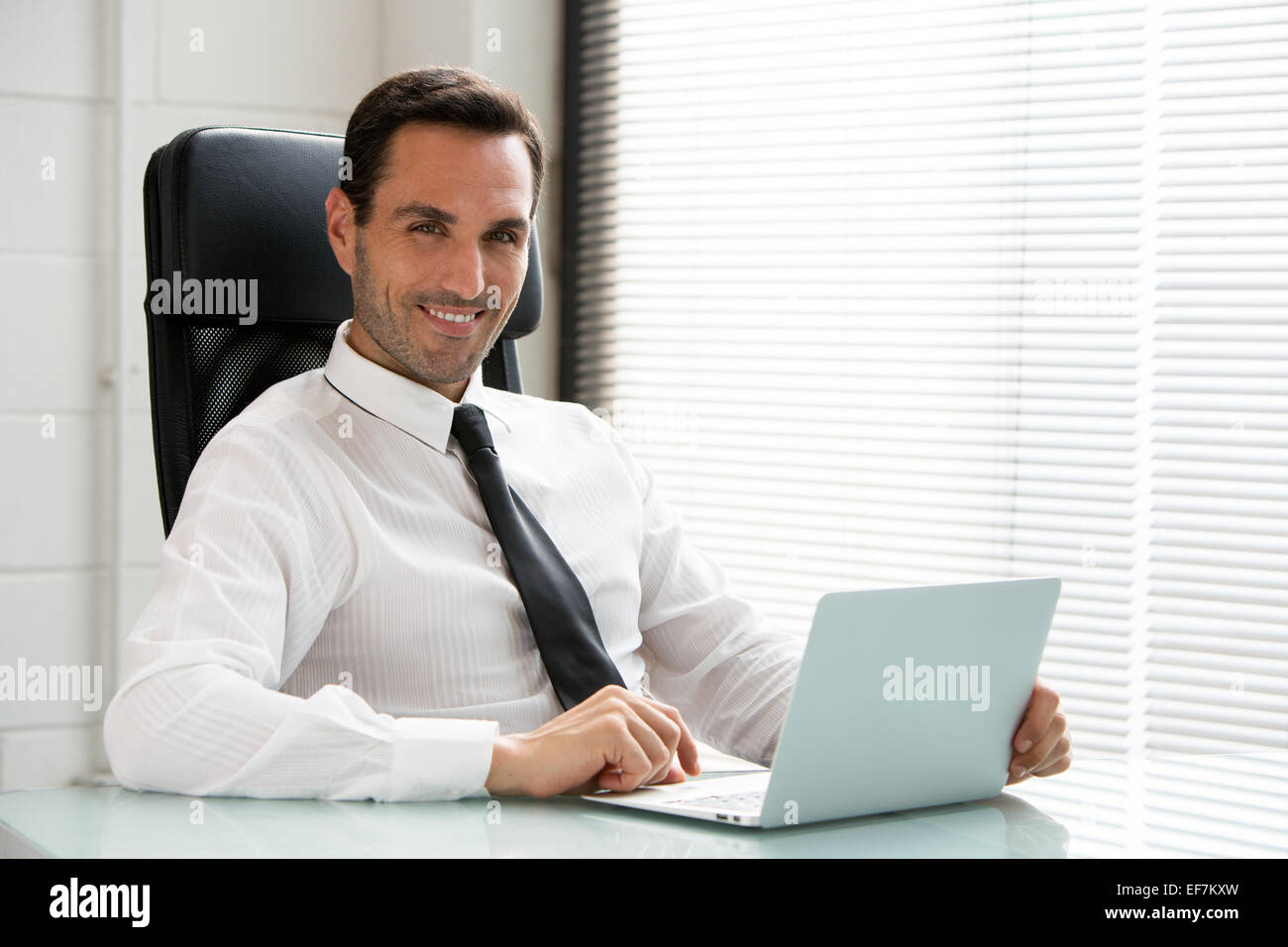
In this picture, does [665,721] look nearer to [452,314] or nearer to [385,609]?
[385,609]

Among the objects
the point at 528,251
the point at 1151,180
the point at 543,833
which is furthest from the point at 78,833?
the point at 1151,180

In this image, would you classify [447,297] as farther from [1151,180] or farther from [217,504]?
[1151,180]

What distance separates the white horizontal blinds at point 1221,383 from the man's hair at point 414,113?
968 millimetres

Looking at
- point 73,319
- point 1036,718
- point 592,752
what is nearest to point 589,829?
point 592,752

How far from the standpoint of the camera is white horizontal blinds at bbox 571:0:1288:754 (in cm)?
202

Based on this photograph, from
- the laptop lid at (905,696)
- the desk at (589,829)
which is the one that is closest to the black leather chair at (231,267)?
the desk at (589,829)

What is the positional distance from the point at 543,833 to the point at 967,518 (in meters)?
1.40

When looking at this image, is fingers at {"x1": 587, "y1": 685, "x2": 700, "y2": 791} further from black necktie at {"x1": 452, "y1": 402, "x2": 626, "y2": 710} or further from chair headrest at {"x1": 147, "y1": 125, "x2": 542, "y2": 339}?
chair headrest at {"x1": 147, "y1": 125, "x2": 542, "y2": 339}

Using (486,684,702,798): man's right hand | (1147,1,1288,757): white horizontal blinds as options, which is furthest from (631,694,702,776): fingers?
(1147,1,1288,757): white horizontal blinds

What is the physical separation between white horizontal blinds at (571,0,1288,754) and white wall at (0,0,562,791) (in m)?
0.86

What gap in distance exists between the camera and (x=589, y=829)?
0.98m

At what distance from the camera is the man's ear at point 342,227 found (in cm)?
154

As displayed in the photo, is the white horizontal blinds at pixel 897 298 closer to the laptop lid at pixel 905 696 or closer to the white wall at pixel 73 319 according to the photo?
the white wall at pixel 73 319

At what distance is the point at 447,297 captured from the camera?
1498mm
